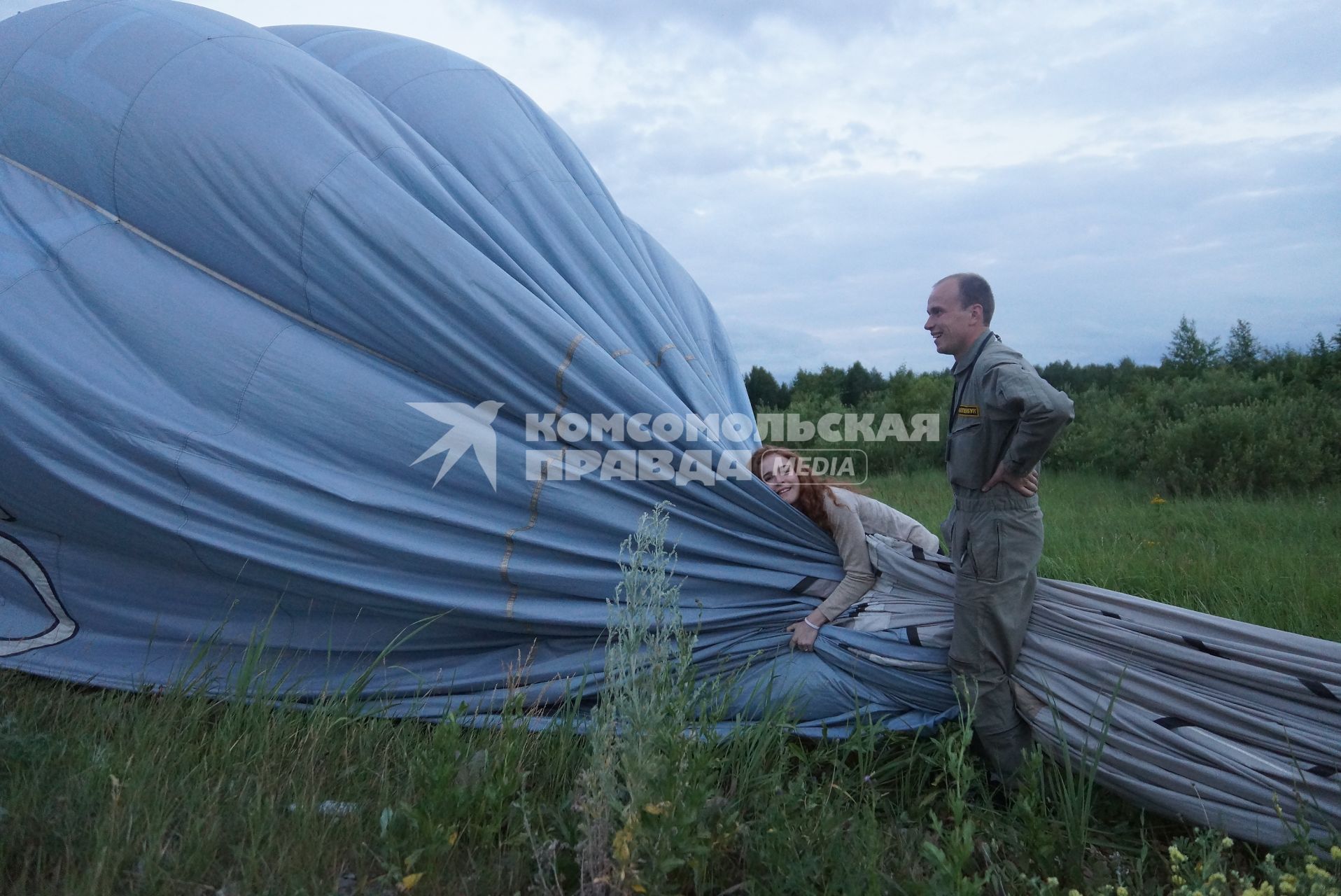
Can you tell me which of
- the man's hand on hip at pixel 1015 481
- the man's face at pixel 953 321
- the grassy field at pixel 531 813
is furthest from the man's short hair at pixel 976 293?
the grassy field at pixel 531 813

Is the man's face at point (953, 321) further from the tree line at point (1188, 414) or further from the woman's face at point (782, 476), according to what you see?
the tree line at point (1188, 414)

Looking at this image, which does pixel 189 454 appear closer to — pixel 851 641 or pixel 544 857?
pixel 544 857

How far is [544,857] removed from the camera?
248 centimetres

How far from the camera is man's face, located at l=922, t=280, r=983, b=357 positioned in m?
3.53

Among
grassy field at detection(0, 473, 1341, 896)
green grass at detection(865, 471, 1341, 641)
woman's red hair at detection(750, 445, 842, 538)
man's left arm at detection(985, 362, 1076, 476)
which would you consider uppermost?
man's left arm at detection(985, 362, 1076, 476)

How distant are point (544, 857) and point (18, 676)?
2.53m

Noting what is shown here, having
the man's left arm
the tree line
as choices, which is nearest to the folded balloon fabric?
the man's left arm

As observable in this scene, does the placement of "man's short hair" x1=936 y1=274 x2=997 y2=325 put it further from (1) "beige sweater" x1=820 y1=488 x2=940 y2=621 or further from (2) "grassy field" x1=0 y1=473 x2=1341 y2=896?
(2) "grassy field" x1=0 y1=473 x2=1341 y2=896

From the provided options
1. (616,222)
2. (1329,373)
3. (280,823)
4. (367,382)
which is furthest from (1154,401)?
(280,823)

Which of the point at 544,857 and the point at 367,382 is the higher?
the point at 367,382

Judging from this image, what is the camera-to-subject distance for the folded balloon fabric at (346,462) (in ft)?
11.7

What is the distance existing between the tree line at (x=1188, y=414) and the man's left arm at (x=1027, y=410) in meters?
3.46

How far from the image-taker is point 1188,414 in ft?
30.7

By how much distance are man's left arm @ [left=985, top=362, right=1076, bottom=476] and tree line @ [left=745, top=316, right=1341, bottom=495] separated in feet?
11.4
